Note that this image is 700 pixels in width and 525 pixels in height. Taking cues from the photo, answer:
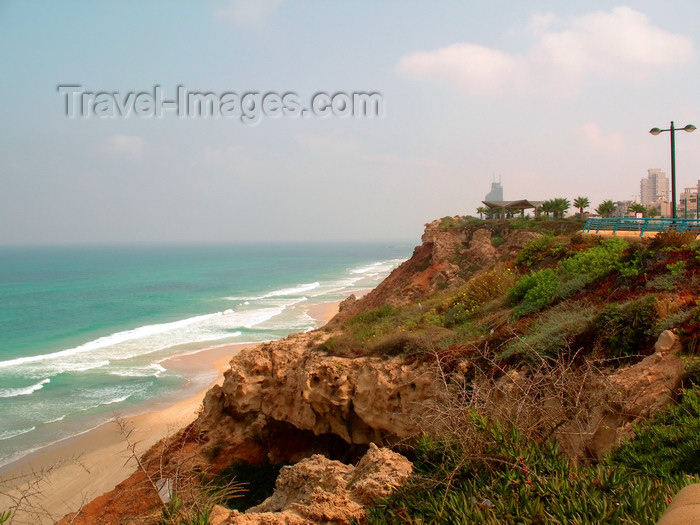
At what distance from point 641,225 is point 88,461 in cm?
1903

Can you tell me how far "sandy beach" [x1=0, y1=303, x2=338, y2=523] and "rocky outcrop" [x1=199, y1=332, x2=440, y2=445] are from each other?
102 inches

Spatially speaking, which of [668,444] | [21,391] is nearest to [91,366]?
[21,391]

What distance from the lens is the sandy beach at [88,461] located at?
14.4 m

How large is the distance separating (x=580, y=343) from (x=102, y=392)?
2254cm

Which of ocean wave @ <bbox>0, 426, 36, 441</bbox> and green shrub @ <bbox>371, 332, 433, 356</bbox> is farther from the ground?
green shrub @ <bbox>371, 332, 433, 356</bbox>

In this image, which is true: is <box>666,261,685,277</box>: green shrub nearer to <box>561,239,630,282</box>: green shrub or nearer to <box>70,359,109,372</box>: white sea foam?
<box>561,239,630,282</box>: green shrub

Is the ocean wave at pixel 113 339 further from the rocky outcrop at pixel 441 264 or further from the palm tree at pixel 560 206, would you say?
the palm tree at pixel 560 206

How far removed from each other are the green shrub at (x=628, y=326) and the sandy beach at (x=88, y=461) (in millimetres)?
10439

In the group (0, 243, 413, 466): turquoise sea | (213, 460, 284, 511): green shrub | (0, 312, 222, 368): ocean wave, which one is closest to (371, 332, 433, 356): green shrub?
(213, 460, 284, 511): green shrub

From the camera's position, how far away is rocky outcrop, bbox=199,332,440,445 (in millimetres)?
10352

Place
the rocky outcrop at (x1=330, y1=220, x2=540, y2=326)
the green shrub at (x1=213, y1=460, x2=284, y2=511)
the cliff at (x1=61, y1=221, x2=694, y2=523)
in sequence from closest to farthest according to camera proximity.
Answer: the cliff at (x1=61, y1=221, x2=694, y2=523) → the green shrub at (x1=213, y1=460, x2=284, y2=511) → the rocky outcrop at (x1=330, y1=220, x2=540, y2=326)

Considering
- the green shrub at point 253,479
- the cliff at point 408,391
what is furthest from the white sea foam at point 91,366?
the green shrub at point 253,479

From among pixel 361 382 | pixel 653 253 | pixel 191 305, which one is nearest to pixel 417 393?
pixel 361 382

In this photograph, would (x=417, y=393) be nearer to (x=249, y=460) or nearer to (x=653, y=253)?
(x=249, y=460)
